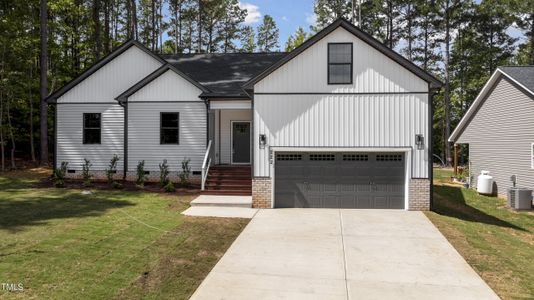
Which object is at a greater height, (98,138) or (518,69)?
(518,69)

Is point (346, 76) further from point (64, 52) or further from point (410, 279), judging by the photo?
point (64, 52)

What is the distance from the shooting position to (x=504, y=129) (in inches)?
712

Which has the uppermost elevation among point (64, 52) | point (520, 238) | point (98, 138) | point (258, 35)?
point (258, 35)

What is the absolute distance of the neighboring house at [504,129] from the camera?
16250 mm

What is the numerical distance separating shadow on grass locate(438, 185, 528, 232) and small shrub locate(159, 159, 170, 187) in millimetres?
11202

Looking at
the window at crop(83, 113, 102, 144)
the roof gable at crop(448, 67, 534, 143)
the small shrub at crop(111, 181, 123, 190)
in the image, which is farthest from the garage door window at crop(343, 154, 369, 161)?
the window at crop(83, 113, 102, 144)

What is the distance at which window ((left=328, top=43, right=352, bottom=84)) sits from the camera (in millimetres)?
13109

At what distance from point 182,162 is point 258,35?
1462 inches

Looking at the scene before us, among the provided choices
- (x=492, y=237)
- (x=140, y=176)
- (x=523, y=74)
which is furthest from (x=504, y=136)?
(x=140, y=176)

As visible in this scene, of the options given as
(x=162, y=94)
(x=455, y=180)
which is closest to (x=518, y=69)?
(x=455, y=180)

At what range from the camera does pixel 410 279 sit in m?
6.75

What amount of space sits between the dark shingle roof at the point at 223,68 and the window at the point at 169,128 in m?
2.18

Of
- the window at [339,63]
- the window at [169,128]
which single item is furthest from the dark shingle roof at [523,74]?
the window at [169,128]

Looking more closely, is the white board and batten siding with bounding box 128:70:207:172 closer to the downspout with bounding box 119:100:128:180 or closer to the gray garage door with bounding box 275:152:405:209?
the downspout with bounding box 119:100:128:180
